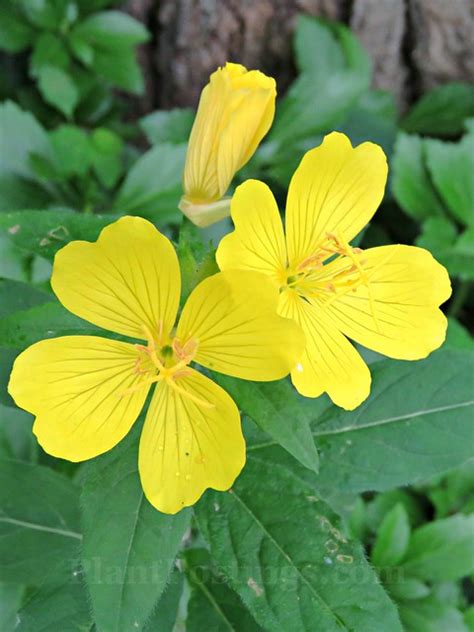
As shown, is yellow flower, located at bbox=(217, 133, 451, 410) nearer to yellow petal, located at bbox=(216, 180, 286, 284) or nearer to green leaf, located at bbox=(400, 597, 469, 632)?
yellow petal, located at bbox=(216, 180, 286, 284)

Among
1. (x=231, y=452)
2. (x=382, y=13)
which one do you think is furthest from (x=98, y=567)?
(x=382, y=13)

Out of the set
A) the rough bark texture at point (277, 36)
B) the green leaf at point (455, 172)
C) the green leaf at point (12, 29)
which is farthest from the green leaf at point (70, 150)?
the green leaf at point (455, 172)

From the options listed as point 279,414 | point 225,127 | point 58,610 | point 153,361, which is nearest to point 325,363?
point 279,414

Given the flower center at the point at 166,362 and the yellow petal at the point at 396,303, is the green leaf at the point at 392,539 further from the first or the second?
the flower center at the point at 166,362

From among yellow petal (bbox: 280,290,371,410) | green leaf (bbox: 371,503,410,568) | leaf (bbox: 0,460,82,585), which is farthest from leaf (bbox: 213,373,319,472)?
green leaf (bbox: 371,503,410,568)

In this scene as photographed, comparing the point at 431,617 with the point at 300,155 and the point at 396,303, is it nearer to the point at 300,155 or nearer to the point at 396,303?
the point at 396,303

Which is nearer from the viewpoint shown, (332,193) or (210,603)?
(332,193)

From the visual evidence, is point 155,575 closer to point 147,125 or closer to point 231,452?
point 231,452
